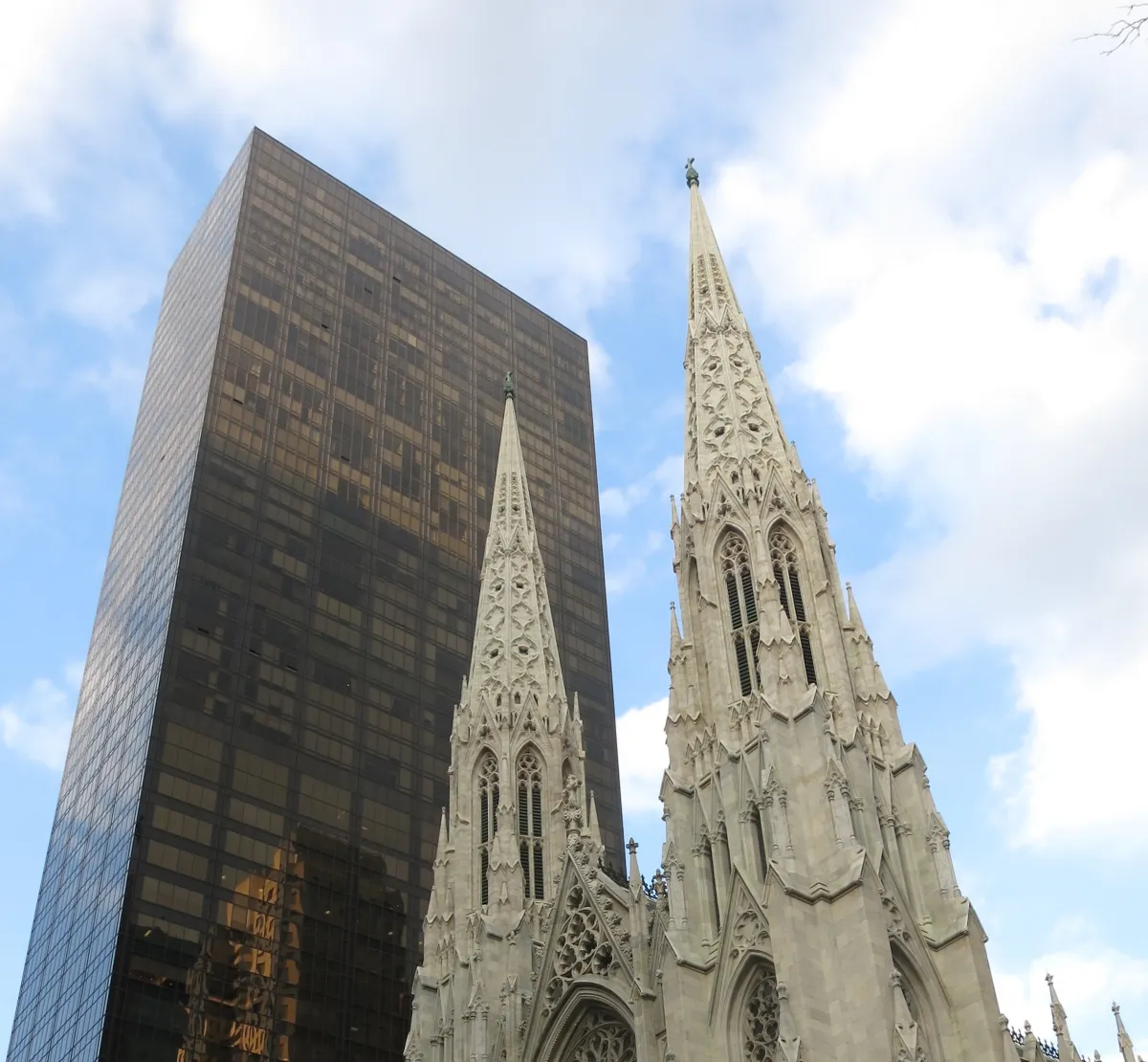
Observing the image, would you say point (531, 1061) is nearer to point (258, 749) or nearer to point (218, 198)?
point (258, 749)

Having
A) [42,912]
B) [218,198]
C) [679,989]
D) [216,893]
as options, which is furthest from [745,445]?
[218,198]

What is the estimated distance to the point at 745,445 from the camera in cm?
4462

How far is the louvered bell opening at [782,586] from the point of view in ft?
133

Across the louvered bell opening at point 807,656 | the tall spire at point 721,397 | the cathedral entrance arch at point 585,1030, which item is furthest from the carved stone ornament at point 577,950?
the tall spire at point 721,397

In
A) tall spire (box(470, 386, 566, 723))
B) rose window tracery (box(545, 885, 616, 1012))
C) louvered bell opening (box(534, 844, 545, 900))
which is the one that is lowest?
rose window tracery (box(545, 885, 616, 1012))

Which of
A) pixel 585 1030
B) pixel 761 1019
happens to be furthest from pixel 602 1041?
pixel 761 1019

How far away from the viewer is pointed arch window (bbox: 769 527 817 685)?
39.6 meters

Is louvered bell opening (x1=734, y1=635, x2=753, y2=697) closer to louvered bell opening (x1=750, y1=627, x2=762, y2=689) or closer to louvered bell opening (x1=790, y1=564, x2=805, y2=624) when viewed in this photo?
louvered bell opening (x1=750, y1=627, x2=762, y2=689)

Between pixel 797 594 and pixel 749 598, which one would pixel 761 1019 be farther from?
pixel 797 594

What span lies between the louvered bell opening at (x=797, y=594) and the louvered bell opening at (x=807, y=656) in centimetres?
47

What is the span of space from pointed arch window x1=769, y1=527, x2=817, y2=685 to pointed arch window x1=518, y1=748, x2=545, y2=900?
11.8 meters

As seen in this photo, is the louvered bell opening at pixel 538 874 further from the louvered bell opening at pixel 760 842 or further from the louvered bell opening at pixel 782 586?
the louvered bell opening at pixel 782 586

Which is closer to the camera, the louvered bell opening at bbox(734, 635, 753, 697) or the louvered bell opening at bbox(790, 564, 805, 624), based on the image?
the louvered bell opening at bbox(734, 635, 753, 697)

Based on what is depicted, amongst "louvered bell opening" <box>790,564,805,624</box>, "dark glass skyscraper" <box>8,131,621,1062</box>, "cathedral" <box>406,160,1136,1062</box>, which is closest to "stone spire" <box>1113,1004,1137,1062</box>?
"cathedral" <box>406,160,1136,1062</box>
